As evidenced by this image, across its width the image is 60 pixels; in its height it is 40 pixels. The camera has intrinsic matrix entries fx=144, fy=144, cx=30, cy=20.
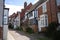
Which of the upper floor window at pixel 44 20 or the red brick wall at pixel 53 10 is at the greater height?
the red brick wall at pixel 53 10

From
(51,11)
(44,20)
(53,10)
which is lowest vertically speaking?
(44,20)

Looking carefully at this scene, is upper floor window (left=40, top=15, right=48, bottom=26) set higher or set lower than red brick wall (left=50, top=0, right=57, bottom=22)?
lower

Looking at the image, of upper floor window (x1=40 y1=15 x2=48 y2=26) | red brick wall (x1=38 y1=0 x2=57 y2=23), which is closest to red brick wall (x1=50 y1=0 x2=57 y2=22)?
red brick wall (x1=38 y1=0 x2=57 y2=23)

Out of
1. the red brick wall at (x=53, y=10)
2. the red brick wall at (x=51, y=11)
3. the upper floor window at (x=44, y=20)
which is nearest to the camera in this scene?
the red brick wall at (x=53, y=10)

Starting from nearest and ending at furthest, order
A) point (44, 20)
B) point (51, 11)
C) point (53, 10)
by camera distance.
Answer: point (53, 10) < point (51, 11) < point (44, 20)

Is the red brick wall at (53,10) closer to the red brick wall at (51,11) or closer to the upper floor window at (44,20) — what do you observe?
the red brick wall at (51,11)

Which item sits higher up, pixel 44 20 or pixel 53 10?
pixel 53 10

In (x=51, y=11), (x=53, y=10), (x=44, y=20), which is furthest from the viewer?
(x=44, y=20)

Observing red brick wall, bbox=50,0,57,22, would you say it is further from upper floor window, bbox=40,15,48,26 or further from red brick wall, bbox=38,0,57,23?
upper floor window, bbox=40,15,48,26

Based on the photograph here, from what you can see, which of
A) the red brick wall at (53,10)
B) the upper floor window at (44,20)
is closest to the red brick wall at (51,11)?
the red brick wall at (53,10)

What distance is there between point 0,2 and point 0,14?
5.62 ft

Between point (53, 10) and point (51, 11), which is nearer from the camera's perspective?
point (53, 10)

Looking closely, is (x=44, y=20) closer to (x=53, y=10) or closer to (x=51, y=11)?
(x=51, y=11)

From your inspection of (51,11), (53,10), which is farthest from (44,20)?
(53,10)
